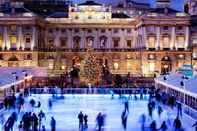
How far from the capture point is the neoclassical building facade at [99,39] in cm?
8969

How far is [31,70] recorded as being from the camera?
78.6 m

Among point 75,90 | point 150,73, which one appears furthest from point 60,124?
point 150,73

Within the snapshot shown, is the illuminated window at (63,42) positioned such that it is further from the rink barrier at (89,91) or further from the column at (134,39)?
the rink barrier at (89,91)

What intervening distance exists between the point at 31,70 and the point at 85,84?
1422cm

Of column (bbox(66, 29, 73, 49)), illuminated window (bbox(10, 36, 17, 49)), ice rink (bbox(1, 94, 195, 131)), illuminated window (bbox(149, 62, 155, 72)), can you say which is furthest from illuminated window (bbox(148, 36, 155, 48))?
ice rink (bbox(1, 94, 195, 131))

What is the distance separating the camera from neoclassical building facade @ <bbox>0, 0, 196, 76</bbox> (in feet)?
294

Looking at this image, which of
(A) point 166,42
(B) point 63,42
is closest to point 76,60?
(B) point 63,42

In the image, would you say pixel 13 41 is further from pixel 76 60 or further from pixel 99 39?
pixel 99 39

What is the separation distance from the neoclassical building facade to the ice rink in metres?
29.6

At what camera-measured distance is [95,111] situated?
4409 cm

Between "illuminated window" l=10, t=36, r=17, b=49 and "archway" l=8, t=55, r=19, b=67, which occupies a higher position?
"illuminated window" l=10, t=36, r=17, b=49

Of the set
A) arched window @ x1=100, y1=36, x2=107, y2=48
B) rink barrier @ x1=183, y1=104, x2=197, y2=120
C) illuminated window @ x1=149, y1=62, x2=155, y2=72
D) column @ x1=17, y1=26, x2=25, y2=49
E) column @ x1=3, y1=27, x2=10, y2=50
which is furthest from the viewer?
arched window @ x1=100, y1=36, x2=107, y2=48

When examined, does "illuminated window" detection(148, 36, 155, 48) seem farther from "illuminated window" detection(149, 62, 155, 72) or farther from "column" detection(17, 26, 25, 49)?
"column" detection(17, 26, 25, 49)

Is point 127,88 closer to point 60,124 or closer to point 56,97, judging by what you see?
point 56,97
